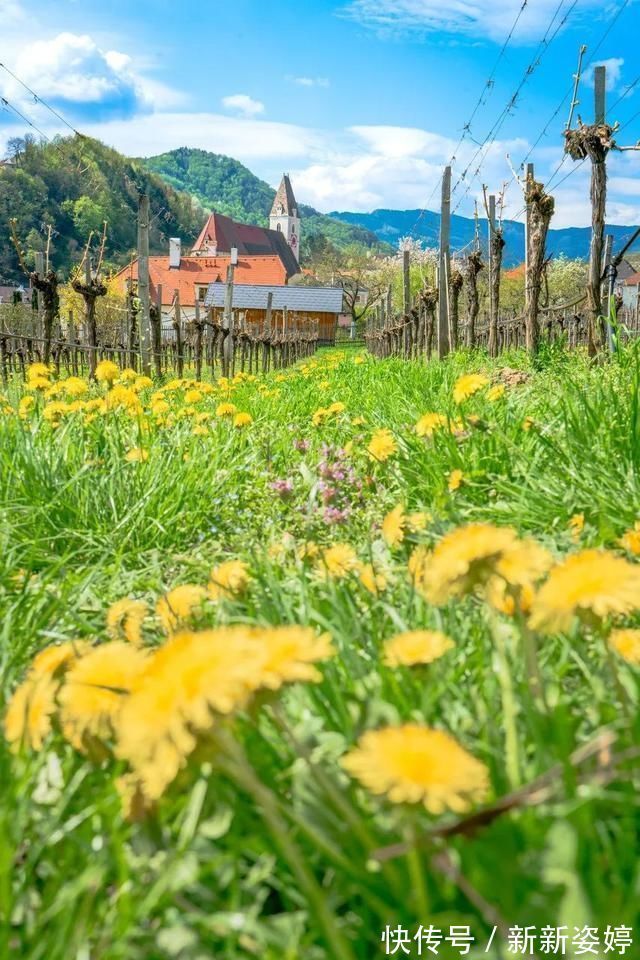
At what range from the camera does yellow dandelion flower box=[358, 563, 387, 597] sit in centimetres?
166

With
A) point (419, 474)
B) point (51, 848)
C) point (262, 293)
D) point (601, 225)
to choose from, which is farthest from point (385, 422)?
point (262, 293)

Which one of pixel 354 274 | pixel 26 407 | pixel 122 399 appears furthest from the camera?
pixel 354 274

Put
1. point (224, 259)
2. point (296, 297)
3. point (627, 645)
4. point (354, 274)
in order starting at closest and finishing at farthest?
point (627, 645)
point (296, 297)
point (224, 259)
point (354, 274)

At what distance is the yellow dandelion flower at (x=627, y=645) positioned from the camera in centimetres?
123

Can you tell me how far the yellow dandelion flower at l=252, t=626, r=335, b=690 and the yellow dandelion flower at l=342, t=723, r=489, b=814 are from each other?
0.09 metres

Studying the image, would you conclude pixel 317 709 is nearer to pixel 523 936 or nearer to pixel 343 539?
pixel 523 936

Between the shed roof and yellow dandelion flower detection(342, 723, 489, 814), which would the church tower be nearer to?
the shed roof

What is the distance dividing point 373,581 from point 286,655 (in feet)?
3.01

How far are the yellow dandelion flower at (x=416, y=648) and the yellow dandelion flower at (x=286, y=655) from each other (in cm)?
25

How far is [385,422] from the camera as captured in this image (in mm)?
4453

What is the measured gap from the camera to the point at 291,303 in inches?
3009

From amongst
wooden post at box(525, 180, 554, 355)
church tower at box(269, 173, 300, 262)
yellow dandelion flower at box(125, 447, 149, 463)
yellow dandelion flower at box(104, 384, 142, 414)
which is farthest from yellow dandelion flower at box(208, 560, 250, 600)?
church tower at box(269, 173, 300, 262)

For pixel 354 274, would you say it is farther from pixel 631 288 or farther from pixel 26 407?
pixel 26 407

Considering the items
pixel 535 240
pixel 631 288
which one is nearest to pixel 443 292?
pixel 535 240
